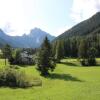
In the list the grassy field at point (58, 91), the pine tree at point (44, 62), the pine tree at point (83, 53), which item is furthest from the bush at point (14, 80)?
the pine tree at point (83, 53)

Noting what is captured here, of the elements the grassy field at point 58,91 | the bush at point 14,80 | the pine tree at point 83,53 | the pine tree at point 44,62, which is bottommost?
the grassy field at point 58,91

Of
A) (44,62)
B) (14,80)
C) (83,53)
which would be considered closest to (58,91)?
(14,80)

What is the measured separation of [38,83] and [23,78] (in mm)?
4524

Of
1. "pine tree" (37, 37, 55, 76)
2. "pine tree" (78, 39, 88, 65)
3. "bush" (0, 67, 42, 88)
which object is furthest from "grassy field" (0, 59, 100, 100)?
"pine tree" (78, 39, 88, 65)

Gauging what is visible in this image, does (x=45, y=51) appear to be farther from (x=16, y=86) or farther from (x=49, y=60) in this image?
(x=16, y=86)

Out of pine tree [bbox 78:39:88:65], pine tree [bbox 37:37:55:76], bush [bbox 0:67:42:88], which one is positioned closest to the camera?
bush [bbox 0:67:42:88]

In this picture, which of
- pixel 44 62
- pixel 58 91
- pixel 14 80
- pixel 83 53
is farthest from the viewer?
pixel 83 53

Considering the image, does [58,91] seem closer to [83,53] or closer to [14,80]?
[14,80]

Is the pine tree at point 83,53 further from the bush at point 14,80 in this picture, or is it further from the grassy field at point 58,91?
the bush at point 14,80

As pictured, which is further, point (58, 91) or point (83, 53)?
point (83, 53)

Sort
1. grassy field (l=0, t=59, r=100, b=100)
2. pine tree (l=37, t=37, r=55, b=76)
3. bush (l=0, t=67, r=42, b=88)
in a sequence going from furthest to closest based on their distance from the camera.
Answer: pine tree (l=37, t=37, r=55, b=76)
bush (l=0, t=67, r=42, b=88)
grassy field (l=0, t=59, r=100, b=100)

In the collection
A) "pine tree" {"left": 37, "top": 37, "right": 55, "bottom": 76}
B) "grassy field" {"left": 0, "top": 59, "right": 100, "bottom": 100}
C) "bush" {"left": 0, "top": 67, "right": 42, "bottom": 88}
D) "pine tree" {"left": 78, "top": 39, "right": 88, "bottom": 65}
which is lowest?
"grassy field" {"left": 0, "top": 59, "right": 100, "bottom": 100}

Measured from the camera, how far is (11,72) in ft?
252

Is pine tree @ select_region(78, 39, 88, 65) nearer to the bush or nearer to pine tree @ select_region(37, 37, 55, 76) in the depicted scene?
pine tree @ select_region(37, 37, 55, 76)
